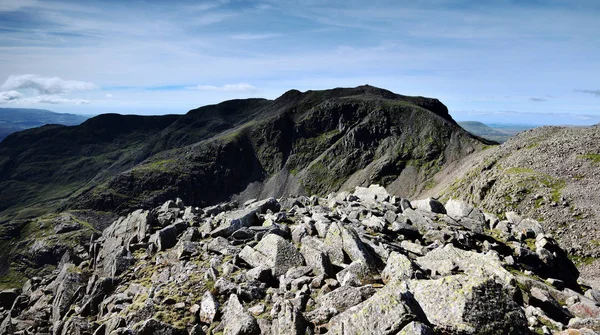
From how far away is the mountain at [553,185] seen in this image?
265 ft

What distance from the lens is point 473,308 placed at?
9469mm

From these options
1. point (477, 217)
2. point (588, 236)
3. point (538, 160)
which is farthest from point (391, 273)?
point (538, 160)

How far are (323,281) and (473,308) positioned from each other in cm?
676

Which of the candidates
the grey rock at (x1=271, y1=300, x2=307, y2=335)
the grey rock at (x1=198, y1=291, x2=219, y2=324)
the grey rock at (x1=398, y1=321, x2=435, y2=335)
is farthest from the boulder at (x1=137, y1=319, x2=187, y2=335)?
the grey rock at (x1=398, y1=321, x2=435, y2=335)

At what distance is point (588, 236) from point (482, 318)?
95491 millimetres

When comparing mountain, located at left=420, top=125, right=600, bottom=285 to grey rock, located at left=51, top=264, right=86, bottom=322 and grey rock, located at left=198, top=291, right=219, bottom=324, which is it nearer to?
grey rock, located at left=198, top=291, right=219, bottom=324

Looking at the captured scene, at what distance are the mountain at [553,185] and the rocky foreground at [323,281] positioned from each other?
61.7 m

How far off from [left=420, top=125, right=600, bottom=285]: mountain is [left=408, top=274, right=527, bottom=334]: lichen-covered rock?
75.0m

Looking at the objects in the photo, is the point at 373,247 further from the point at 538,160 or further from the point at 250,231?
the point at 538,160

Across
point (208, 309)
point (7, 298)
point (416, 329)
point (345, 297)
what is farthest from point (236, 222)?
point (7, 298)

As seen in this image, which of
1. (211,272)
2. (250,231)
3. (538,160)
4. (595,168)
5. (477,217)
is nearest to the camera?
(211,272)

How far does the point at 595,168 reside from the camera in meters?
97.9

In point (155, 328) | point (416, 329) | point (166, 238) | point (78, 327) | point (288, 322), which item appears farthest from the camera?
point (166, 238)

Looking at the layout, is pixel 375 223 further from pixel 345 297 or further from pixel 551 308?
pixel 345 297
